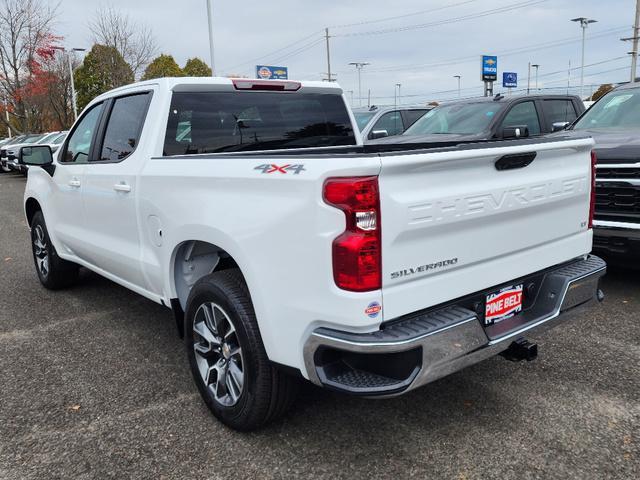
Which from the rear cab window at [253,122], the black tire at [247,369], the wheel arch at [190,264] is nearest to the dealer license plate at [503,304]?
the black tire at [247,369]

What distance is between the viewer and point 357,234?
2338 millimetres

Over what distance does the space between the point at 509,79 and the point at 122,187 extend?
4479 cm

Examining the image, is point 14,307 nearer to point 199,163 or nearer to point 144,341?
point 144,341

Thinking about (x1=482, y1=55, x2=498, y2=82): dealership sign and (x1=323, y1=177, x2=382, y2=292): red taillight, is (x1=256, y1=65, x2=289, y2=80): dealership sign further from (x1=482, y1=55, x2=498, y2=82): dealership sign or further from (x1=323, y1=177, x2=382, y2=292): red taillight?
(x1=323, y1=177, x2=382, y2=292): red taillight

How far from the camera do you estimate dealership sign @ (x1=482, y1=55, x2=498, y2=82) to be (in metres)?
36.8

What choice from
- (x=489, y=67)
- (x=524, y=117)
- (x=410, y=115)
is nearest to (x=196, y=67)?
(x=489, y=67)

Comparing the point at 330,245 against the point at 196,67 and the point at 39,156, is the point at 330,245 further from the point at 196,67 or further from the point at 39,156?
the point at 196,67

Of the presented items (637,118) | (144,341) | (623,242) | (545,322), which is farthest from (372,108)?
(545,322)

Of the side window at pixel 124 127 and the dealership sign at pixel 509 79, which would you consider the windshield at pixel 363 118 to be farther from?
the dealership sign at pixel 509 79

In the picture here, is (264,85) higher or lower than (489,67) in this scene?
lower

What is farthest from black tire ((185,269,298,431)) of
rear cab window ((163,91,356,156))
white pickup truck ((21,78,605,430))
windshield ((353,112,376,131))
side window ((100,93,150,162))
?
windshield ((353,112,376,131))

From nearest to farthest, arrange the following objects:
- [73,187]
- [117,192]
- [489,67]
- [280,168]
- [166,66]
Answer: [280,168] < [117,192] < [73,187] < [489,67] < [166,66]

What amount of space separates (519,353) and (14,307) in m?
4.69

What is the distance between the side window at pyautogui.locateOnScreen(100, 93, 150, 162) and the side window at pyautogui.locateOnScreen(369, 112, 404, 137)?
26.3ft
